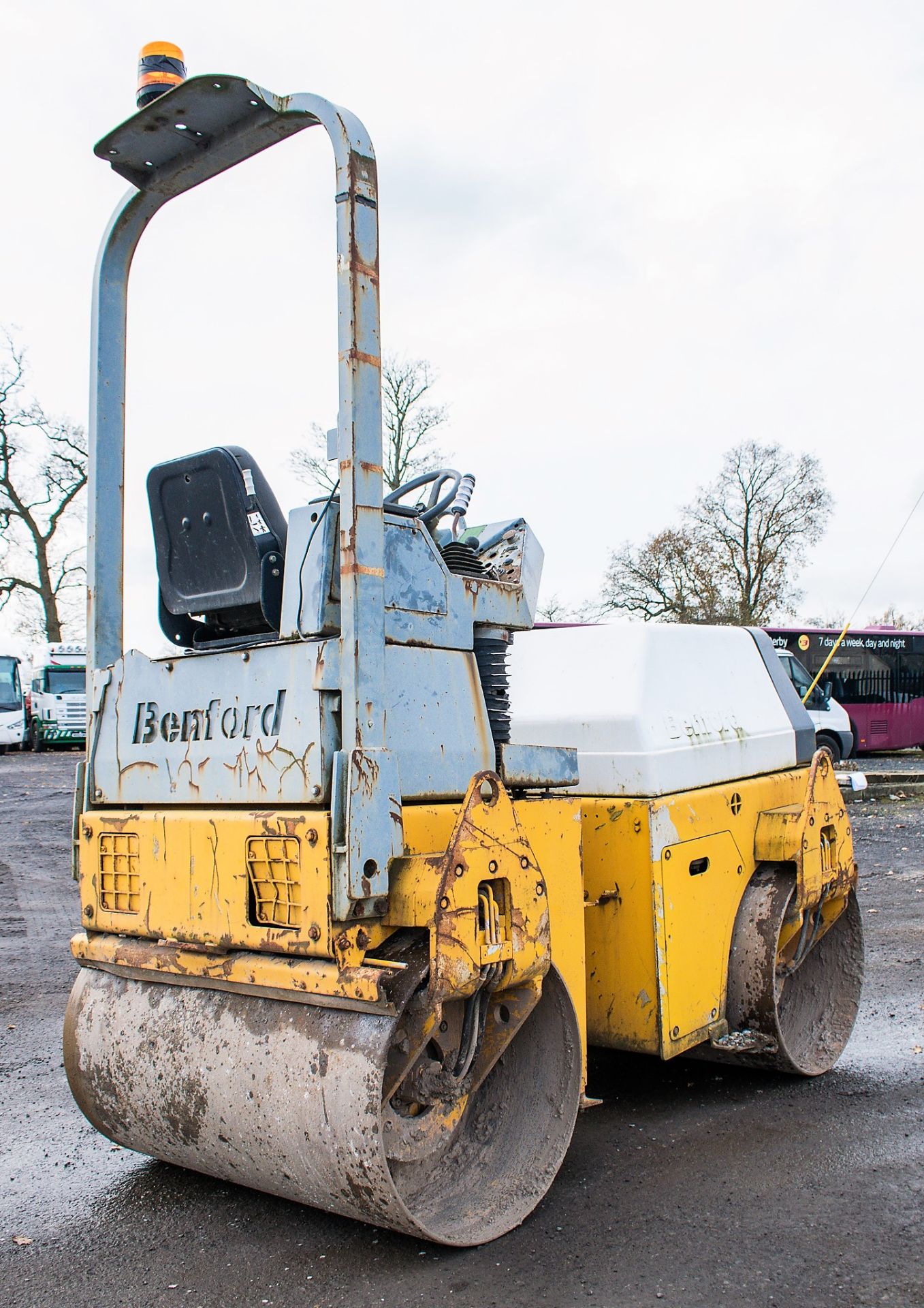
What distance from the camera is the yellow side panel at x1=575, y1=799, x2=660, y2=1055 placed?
11.5ft

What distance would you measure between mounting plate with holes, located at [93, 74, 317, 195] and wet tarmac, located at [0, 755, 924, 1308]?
116 inches

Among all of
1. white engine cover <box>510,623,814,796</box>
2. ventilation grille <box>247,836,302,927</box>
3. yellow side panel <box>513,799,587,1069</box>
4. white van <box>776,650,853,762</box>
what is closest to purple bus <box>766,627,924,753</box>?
white van <box>776,650,853,762</box>

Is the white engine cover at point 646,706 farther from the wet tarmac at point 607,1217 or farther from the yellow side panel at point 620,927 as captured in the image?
the wet tarmac at point 607,1217

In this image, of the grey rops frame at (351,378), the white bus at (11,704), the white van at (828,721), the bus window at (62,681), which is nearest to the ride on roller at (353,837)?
the grey rops frame at (351,378)

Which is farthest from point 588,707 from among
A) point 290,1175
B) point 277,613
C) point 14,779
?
point 14,779

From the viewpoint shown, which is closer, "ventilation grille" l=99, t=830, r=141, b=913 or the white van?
"ventilation grille" l=99, t=830, r=141, b=913

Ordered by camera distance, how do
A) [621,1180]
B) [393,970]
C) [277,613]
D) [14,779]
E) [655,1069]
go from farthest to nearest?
1. [14,779]
2. [655,1069]
3. [621,1180]
4. [277,613]
5. [393,970]

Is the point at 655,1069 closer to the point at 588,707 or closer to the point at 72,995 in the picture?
the point at 588,707

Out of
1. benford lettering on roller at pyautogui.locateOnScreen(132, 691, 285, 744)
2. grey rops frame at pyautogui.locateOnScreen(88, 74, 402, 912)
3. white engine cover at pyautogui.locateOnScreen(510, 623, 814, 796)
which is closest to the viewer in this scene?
grey rops frame at pyautogui.locateOnScreen(88, 74, 402, 912)

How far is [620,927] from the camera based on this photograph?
11.6 ft

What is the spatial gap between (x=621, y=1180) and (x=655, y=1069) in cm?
112

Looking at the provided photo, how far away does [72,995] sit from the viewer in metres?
3.31

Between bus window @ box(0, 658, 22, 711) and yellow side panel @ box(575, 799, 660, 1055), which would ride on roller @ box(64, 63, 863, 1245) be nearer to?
yellow side panel @ box(575, 799, 660, 1055)

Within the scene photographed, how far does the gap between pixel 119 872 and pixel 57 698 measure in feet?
89.2
